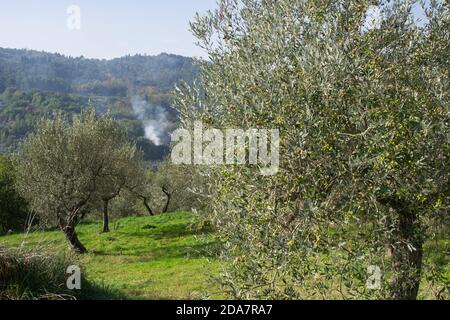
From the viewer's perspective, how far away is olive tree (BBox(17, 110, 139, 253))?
2920 cm

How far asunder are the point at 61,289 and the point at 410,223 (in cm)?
1015

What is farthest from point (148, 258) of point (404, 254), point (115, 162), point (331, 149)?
point (331, 149)

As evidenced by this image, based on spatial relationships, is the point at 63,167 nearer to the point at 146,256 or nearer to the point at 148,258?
the point at 146,256

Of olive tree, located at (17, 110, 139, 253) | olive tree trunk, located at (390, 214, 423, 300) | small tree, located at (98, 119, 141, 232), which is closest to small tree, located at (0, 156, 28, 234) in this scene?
small tree, located at (98, 119, 141, 232)

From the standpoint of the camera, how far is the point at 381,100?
8.26 m

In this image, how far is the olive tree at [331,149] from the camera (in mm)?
7895

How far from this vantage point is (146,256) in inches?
1121

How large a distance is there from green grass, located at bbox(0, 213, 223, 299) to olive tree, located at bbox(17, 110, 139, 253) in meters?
2.00

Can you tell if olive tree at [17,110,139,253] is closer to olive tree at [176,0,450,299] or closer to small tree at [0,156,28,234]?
olive tree at [176,0,450,299]

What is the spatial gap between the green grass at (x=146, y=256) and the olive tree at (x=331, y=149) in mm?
1832

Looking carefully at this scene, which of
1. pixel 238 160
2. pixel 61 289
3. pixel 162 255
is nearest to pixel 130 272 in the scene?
pixel 162 255

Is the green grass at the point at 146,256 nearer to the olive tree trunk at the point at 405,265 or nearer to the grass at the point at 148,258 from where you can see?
the grass at the point at 148,258

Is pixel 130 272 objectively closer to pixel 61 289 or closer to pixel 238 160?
pixel 61 289

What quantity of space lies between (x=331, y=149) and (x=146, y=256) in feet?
73.6
